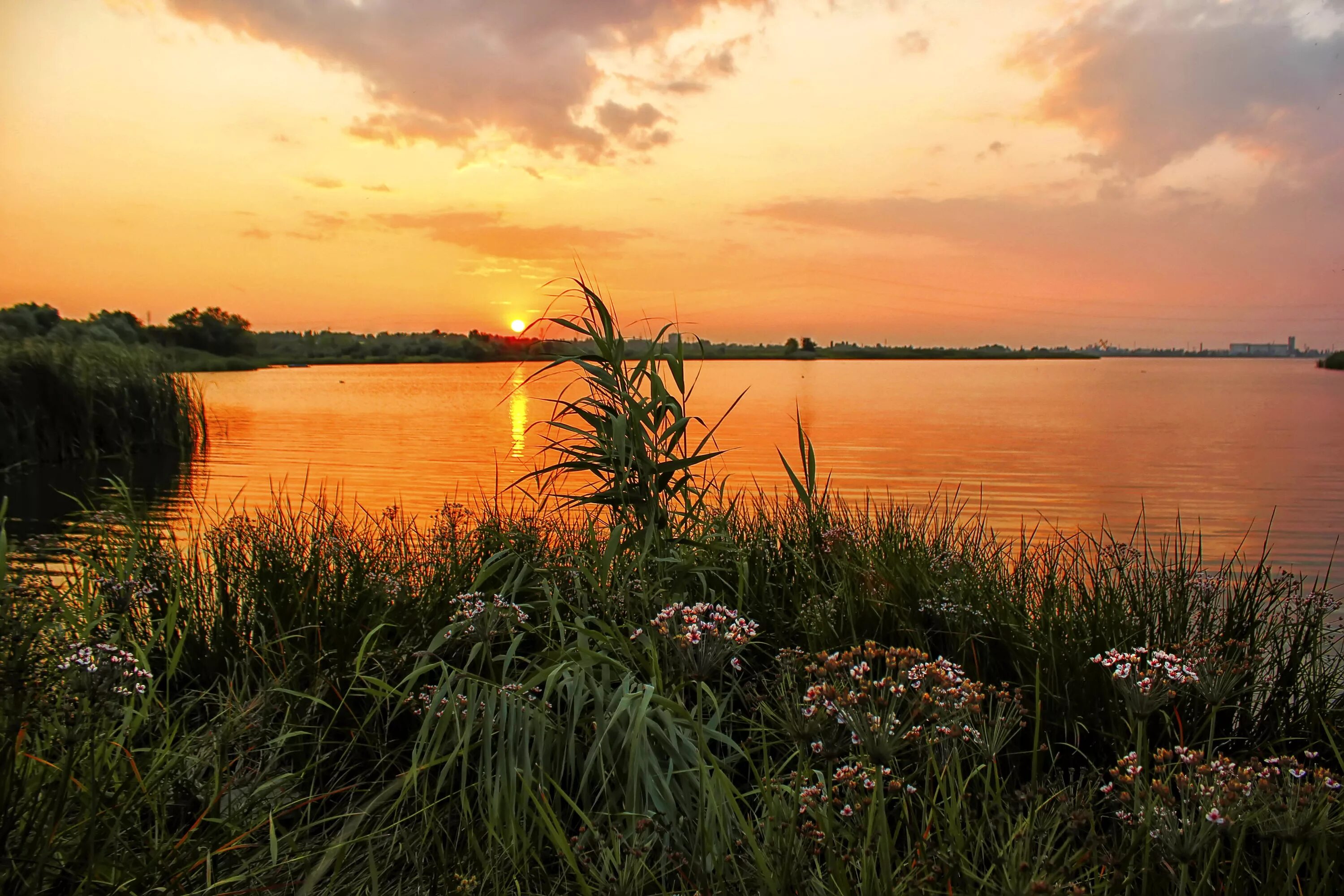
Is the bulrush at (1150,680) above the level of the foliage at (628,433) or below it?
below

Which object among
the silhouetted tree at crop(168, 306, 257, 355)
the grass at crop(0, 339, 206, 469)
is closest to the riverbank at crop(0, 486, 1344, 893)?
the grass at crop(0, 339, 206, 469)

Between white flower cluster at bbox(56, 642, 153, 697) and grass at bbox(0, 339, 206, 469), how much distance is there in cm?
1857

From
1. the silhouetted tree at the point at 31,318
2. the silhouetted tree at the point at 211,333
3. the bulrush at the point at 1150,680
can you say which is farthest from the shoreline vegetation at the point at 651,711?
the silhouetted tree at the point at 211,333

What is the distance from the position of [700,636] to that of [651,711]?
1.37 ft

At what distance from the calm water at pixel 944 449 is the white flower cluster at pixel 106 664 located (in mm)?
2457

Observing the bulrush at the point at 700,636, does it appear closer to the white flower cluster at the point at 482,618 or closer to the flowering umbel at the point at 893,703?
the flowering umbel at the point at 893,703

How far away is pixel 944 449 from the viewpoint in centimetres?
2527

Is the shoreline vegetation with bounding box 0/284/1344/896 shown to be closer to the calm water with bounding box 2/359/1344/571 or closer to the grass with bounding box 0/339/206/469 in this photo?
the calm water with bounding box 2/359/1344/571

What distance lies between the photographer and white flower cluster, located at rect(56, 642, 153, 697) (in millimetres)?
3170

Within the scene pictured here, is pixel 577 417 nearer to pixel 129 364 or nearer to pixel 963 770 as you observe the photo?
pixel 963 770

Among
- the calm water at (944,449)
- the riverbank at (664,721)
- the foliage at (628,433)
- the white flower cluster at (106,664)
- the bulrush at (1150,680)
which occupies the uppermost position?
the foliage at (628,433)

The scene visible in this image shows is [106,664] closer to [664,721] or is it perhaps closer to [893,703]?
[664,721]

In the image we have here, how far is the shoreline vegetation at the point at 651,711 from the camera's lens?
264cm

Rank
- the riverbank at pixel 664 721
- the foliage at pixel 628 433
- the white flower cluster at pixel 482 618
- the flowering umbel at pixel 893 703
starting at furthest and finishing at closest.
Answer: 1. the foliage at pixel 628 433
2. the white flower cluster at pixel 482 618
3. the riverbank at pixel 664 721
4. the flowering umbel at pixel 893 703
